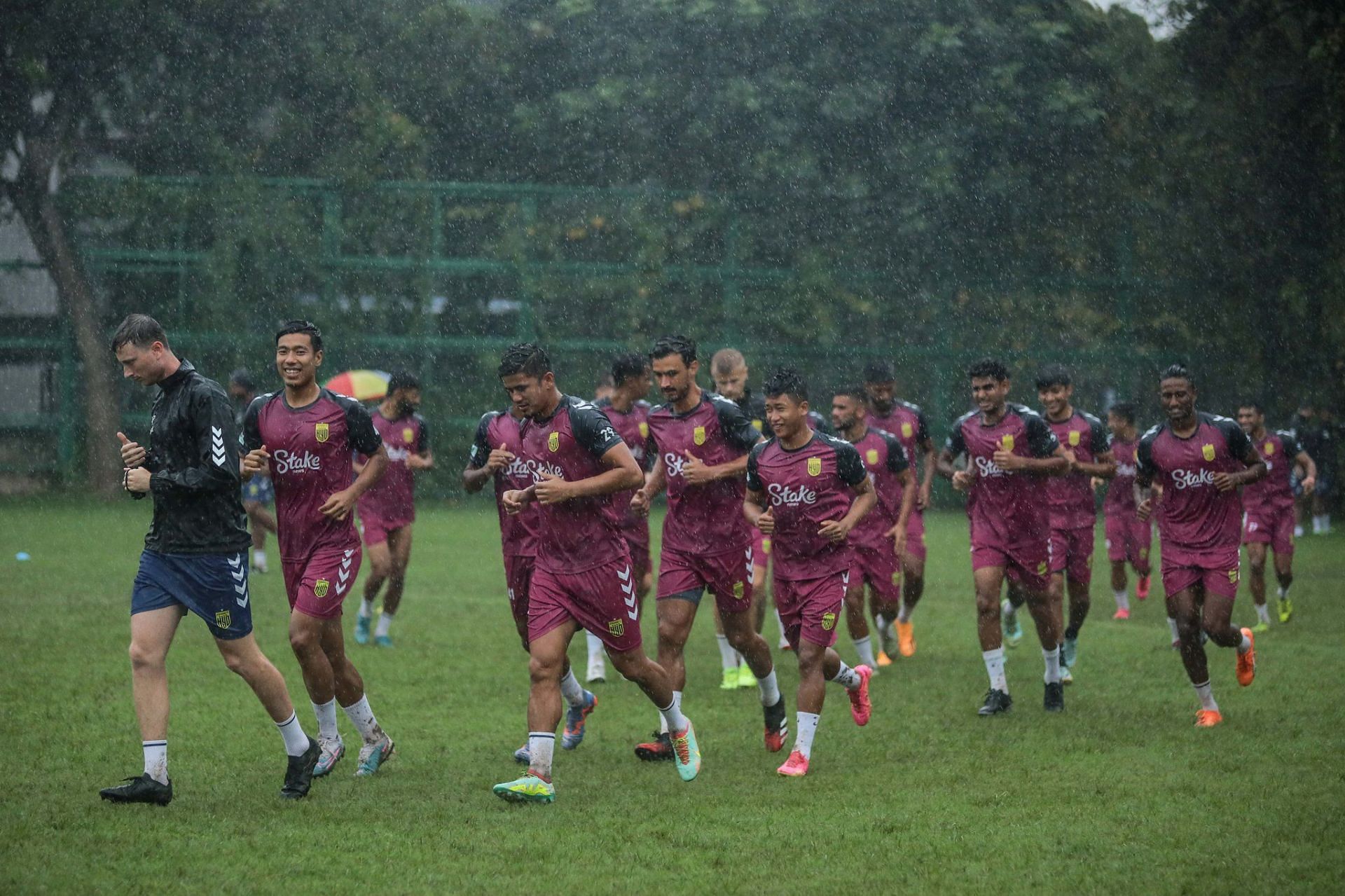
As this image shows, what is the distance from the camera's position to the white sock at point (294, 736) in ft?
23.9

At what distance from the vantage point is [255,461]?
7.36 m

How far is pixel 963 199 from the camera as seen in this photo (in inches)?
1190

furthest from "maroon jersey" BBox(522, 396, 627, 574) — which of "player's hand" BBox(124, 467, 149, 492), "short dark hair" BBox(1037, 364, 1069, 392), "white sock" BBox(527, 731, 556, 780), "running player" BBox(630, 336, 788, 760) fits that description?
A: "short dark hair" BBox(1037, 364, 1069, 392)

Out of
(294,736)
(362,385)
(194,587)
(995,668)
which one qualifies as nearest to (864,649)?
(995,668)

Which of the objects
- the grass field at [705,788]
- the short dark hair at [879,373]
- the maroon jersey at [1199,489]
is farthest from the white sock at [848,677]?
the short dark hair at [879,373]

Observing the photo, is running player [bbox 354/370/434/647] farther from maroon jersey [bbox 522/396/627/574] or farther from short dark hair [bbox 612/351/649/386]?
maroon jersey [bbox 522/396/627/574]

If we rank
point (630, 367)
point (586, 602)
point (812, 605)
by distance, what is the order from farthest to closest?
point (630, 367) < point (812, 605) < point (586, 602)

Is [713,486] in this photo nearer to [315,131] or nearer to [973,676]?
[973,676]

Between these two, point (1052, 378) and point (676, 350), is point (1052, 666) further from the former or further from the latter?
point (676, 350)

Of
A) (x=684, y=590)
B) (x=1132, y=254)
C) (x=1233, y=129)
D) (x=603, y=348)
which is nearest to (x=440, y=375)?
(x=603, y=348)

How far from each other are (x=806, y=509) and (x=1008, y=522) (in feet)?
7.31

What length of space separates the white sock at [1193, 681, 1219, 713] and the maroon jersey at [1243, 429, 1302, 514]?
17.0 feet

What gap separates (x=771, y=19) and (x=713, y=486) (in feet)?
79.0

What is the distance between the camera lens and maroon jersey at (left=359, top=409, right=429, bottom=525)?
12648mm
